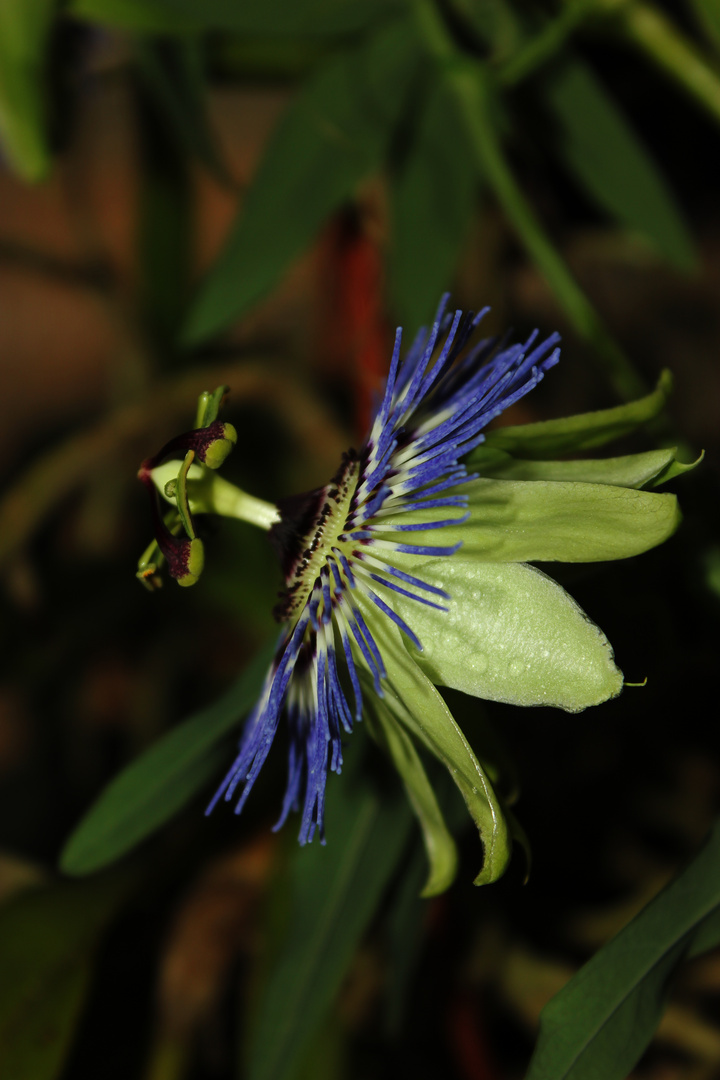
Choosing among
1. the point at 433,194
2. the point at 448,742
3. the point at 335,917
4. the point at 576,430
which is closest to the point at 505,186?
the point at 433,194

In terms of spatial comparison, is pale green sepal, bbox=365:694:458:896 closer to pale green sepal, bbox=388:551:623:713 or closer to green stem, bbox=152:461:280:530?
pale green sepal, bbox=388:551:623:713

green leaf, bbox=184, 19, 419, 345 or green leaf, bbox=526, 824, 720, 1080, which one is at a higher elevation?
green leaf, bbox=184, 19, 419, 345

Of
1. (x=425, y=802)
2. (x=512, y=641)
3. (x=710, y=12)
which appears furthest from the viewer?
(x=710, y=12)

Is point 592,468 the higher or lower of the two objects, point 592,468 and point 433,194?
the lower

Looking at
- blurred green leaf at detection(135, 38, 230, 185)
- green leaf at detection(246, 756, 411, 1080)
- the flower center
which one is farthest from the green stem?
blurred green leaf at detection(135, 38, 230, 185)

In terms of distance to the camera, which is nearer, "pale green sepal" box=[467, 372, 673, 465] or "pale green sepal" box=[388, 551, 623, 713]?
"pale green sepal" box=[388, 551, 623, 713]

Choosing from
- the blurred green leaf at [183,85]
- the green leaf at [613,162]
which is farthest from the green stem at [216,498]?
the green leaf at [613,162]

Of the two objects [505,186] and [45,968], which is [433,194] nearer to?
[505,186]
